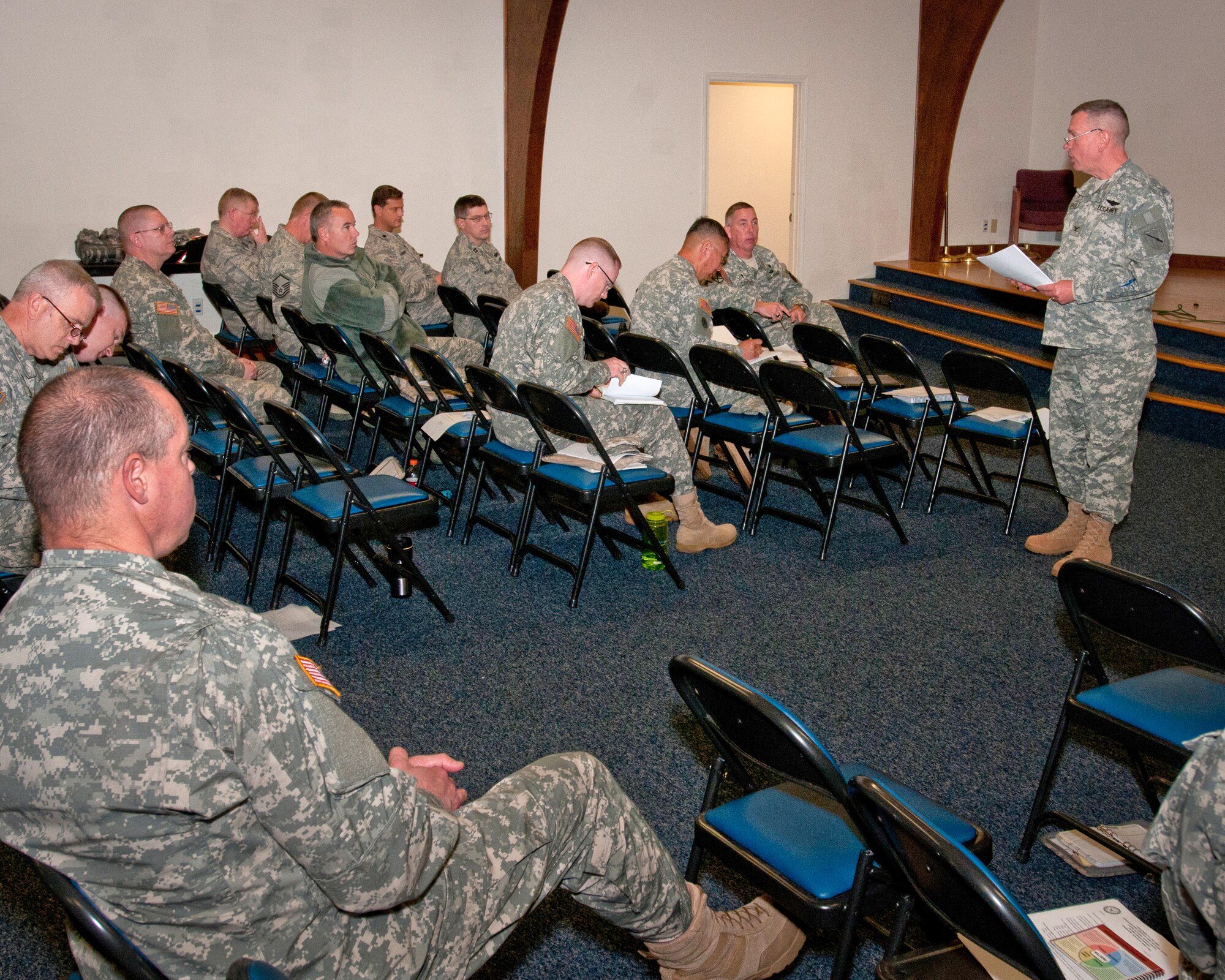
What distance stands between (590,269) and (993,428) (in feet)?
6.34

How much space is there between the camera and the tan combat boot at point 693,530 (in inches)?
167

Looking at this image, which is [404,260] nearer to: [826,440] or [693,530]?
[693,530]

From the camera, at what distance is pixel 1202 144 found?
9148 millimetres

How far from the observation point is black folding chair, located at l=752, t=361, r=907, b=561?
406cm

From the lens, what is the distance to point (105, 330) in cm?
362

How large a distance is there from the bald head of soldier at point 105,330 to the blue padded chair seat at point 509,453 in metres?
1.48

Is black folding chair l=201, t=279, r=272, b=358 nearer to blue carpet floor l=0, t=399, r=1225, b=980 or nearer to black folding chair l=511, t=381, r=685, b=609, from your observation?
blue carpet floor l=0, t=399, r=1225, b=980

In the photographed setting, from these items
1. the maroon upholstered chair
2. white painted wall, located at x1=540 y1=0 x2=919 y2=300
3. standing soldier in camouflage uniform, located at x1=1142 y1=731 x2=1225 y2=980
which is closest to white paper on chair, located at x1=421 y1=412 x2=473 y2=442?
standing soldier in camouflage uniform, located at x1=1142 y1=731 x2=1225 y2=980

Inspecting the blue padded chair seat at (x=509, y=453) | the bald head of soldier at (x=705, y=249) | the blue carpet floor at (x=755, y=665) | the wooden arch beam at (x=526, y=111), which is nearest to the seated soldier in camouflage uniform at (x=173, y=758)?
the blue carpet floor at (x=755, y=665)

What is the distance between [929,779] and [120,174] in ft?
24.4

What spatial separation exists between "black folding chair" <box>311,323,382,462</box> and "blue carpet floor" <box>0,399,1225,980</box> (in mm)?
1037

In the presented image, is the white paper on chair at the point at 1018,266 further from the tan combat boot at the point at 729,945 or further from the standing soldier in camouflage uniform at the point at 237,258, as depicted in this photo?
the standing soldier in camouflage uniform at the point at 237,258

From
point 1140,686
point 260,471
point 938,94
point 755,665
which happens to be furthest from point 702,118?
point 1140,686

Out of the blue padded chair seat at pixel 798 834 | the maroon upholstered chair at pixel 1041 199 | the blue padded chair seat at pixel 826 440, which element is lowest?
the blue padded chair seat at pixel 798 834
